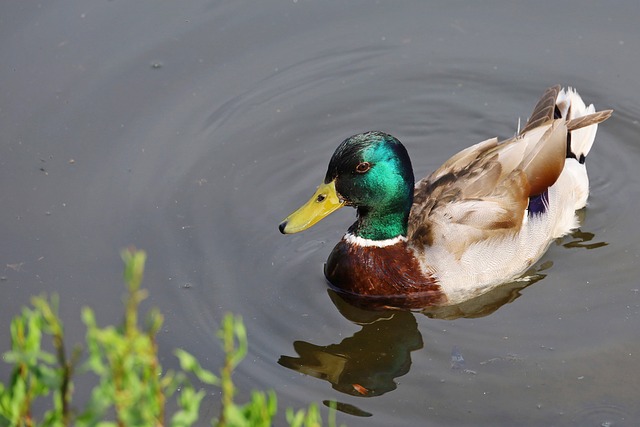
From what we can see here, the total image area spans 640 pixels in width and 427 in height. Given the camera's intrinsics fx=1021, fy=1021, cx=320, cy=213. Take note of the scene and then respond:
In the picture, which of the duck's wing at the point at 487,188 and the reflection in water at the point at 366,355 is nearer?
the reflection in water at the point at 366,355

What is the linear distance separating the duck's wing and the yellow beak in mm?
659

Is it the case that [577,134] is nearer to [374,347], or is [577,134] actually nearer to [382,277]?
[382,277]

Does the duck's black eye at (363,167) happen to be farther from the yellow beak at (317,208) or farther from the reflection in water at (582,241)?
the reflection in water at (582,241)

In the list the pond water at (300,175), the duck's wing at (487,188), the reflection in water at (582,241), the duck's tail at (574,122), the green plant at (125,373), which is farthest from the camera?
the duck's tail at (574,122)

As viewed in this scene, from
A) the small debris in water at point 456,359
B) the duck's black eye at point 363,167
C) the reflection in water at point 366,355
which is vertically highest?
the duck's black eye at point 363,167

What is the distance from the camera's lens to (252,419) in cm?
335

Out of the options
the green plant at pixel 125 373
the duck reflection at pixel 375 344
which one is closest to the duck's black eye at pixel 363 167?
the duck reflection at pixel 375 344

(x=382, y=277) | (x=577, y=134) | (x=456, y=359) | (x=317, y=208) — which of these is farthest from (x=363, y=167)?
(x=577, y=134)

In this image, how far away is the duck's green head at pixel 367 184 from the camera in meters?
6.80

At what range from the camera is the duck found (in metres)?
6.94

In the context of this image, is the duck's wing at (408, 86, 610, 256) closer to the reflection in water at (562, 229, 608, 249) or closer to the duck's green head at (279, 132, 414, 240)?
the duck's green head at (279, 132, 414, 240)

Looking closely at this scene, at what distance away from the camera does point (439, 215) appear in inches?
280

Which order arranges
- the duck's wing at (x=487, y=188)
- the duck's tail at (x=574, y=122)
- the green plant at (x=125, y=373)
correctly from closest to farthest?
the green plant at (x=125, y=373) → the duck's wing at (x=487, y=188) → the duck's tail at (x=574, y=122)

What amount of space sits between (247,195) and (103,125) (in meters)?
1.47
